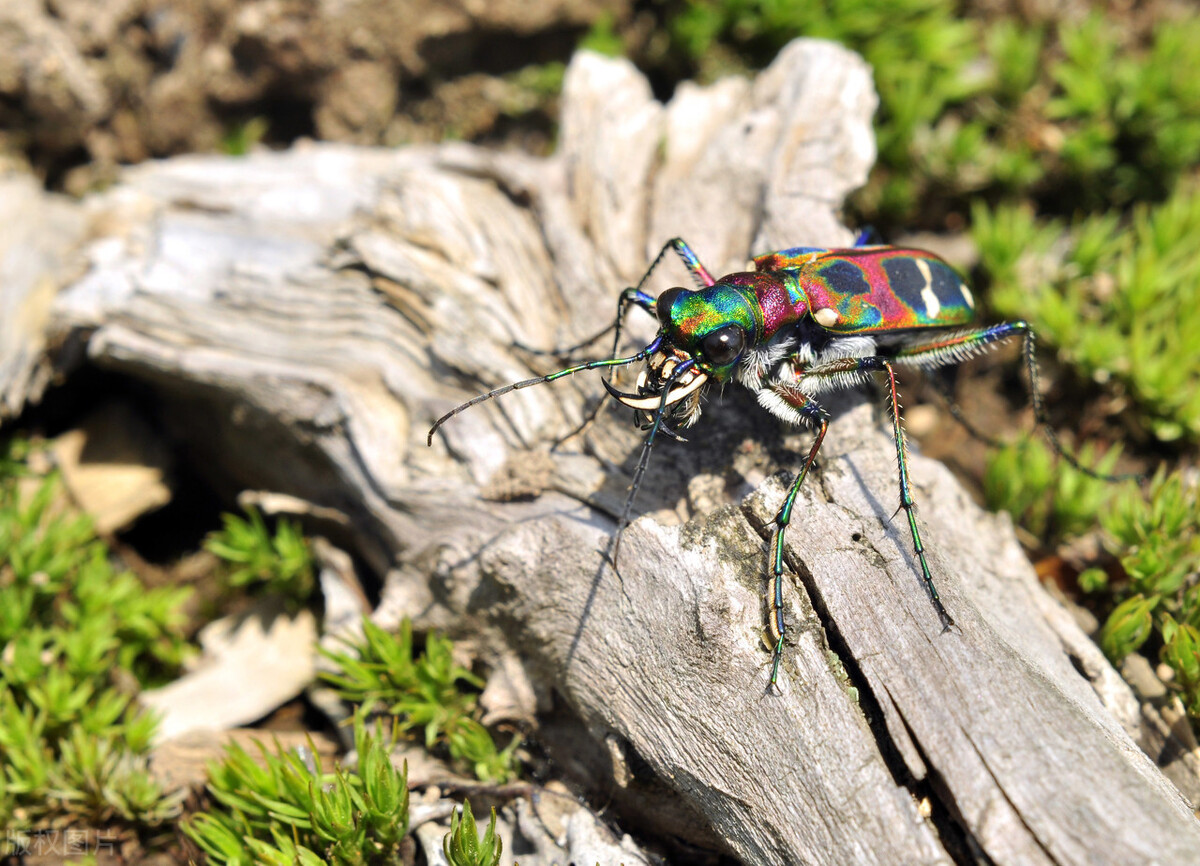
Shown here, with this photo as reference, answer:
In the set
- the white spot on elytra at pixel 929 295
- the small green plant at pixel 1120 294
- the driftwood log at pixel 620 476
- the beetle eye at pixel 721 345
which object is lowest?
the driftwood log at pixel 620 476

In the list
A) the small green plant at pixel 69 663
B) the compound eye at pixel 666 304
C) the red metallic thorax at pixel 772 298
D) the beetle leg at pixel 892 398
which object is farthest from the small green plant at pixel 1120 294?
the small green plant at pixel 69 663

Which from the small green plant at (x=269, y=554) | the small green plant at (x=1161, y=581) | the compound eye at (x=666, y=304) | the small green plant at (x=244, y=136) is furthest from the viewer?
the small green plant at (x=244, y=136)

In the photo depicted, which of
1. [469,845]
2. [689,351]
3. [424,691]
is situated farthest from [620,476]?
[469,845]

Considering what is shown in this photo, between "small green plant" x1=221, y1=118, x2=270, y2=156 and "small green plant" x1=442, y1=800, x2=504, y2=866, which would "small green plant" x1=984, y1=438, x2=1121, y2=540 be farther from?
"small green plant" x1=221, y1=118, x2=270, y2=156

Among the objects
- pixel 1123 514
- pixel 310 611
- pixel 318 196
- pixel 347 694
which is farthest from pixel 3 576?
pixel 1123 514

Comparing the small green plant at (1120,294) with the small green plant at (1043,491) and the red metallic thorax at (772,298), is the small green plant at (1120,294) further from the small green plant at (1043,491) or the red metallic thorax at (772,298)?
the red metallic thorax at (772,298)

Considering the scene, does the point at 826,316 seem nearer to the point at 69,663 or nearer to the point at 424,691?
the point at 424,691
